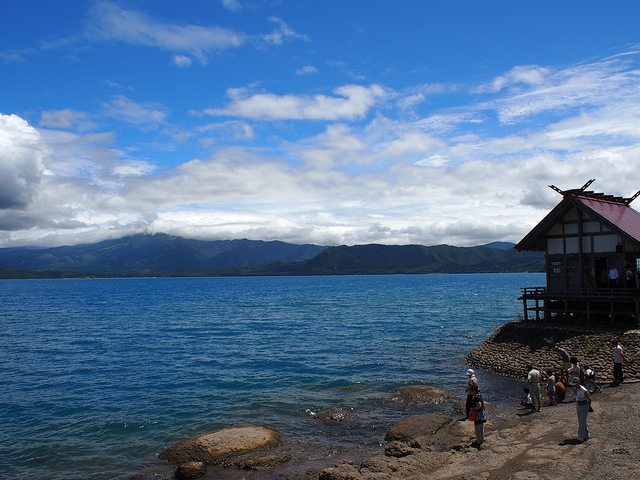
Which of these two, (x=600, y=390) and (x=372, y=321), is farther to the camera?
(x=372, y=321)

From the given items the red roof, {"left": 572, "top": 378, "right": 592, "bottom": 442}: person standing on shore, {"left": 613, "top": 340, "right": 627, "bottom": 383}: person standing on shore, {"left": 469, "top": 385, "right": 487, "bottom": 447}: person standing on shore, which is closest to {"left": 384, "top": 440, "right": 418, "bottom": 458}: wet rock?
{"left": 469, "top": 385, "right": 487, "bottom": 447}: person standing on shore

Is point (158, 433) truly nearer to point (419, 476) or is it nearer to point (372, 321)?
point (419, 476)

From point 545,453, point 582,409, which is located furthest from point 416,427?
point 582,409

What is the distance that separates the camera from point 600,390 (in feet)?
74.7

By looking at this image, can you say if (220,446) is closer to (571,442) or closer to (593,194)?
(571,442)

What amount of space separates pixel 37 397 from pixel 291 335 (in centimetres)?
2890

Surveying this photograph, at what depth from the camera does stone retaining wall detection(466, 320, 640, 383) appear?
1033 inches

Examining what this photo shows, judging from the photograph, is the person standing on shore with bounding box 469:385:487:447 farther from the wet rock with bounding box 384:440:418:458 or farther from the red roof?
the red roof

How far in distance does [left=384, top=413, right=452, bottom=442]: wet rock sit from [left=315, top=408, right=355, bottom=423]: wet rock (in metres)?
3.46

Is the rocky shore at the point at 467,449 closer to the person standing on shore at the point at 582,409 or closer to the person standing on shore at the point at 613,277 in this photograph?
the person standing on shore at the point at 582,409

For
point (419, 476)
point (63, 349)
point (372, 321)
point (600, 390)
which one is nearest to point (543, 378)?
point (600, 390)

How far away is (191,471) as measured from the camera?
16859mm

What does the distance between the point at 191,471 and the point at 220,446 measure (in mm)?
2021

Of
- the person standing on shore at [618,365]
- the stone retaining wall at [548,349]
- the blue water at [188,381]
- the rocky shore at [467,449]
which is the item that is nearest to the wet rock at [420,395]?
the rocky shore at [467,449]
